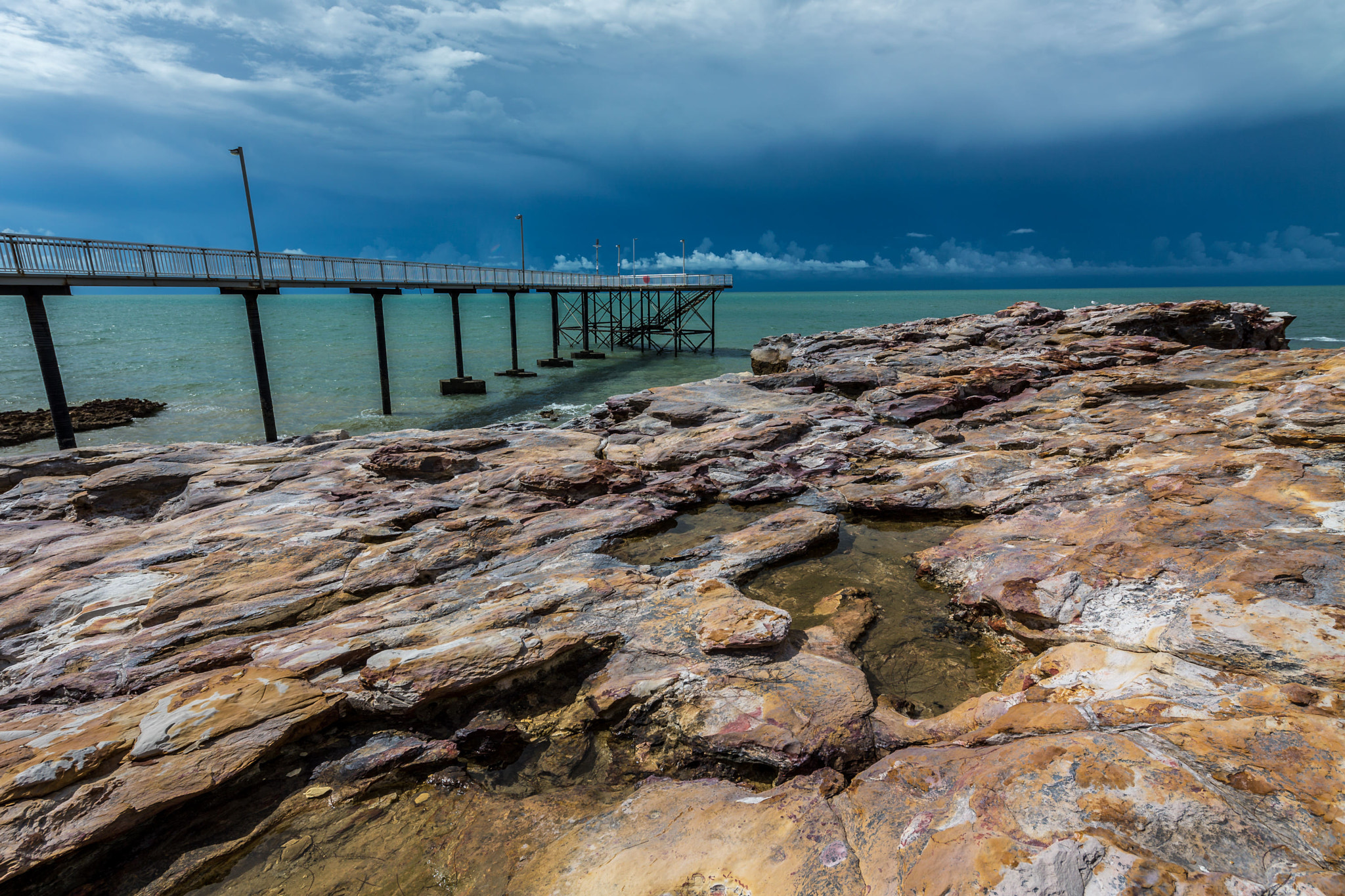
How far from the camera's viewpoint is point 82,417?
87.1 ft

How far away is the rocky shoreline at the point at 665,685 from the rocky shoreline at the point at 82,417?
677 inches

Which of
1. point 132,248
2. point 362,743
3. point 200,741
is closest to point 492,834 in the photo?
point 362,743

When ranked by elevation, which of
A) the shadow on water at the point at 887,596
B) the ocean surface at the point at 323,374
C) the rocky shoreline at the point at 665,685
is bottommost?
the ocean surface at the point at 323,374

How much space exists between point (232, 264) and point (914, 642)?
78.7ft

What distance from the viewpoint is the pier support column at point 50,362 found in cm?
1616

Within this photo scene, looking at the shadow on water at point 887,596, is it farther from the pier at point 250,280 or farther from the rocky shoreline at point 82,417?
the rocky shoreline at point 82,417

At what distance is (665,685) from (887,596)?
11.8ft

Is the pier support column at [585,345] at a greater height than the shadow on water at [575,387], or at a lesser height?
greater

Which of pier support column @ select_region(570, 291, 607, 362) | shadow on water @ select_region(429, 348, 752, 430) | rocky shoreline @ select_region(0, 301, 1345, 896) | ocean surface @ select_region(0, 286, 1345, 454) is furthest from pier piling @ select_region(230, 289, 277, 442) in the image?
pier support column @ select_region(570, 291, 607, 362)

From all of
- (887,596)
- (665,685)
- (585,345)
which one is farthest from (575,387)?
(665,685)

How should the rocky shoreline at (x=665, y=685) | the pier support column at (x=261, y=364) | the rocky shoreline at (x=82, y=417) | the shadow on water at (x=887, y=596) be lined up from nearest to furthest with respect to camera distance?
the rocky shoreline at (x=665, y=685)
the shadow on water at (x=887, y=596)
the pier support column at (x=261, y=364)
the rocky shoreline at (x=82, y=417)

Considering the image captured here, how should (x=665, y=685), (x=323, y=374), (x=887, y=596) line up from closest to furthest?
(x=665, y=685)
(x=887, y=596)
(x=323, y=374)

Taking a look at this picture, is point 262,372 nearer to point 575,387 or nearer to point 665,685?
point 575,387

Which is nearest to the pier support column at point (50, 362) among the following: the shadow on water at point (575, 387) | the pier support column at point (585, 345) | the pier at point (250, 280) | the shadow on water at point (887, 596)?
the pier at point (250, 280)
